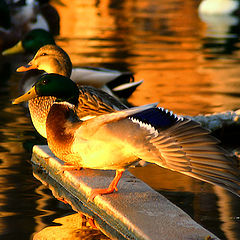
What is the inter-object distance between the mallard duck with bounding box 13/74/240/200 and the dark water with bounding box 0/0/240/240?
449 millimetres

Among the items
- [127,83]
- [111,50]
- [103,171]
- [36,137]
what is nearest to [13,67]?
[111,50]

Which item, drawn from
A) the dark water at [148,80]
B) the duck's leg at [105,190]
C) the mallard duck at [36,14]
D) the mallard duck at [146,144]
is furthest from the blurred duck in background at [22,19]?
the mallard duck at [146,144]

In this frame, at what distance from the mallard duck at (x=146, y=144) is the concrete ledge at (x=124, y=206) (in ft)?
0.88

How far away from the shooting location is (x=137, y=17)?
792 inches

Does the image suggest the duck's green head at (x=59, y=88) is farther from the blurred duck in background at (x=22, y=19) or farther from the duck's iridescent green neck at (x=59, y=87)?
the blurred duck in background at (x=22, y=19)

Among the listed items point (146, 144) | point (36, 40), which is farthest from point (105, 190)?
point (36, 40)

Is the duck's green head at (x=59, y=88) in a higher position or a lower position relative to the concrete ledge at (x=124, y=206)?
higher

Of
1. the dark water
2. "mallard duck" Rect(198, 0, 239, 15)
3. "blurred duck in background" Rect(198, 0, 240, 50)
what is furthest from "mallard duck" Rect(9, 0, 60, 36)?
"mallard duck" Rect(198, 0, 239, 15)

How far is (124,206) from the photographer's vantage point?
442cm

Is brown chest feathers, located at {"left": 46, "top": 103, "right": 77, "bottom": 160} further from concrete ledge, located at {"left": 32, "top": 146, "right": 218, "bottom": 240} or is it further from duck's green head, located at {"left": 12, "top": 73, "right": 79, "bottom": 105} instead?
concrete ledge, located at {"left": 32, "top": 146, "right": 218, "bottom": 240}

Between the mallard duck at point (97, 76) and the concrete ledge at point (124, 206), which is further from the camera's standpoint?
the mallard duck at point (97, 76)

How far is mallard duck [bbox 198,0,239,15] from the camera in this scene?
20828mm

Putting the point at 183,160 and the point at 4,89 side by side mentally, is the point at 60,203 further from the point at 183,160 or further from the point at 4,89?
the point at 4,89

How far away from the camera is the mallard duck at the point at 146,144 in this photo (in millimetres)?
4000
